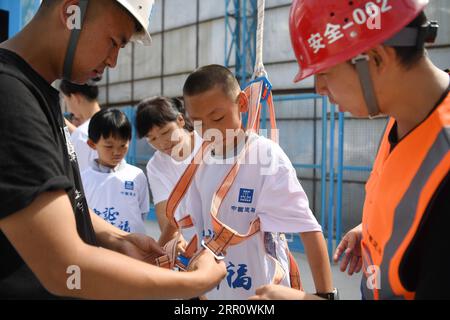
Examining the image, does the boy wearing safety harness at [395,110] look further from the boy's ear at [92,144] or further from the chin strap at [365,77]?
the boy's ear at [92,144]

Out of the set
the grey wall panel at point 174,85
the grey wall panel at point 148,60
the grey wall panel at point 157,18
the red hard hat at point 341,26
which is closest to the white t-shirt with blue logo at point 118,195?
the red hard hat at point 341,26

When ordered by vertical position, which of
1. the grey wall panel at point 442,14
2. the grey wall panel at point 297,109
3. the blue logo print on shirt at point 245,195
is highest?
the grey wall panel at point 442,14

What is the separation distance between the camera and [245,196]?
188 cm

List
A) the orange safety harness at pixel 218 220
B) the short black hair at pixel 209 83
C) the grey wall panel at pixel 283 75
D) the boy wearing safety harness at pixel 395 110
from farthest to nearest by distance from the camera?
1. the grey wall panel at pixel 283 75
2. the short black hair at pixel 209 83
3. the orange safety harness at pixel 218 220
4. the boy wearing safety harness at pixel 395 110

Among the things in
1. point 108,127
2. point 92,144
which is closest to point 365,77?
point 108,127

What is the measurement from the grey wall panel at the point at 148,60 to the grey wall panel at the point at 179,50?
302 mm

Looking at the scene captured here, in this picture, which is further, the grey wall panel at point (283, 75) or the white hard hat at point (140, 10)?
the grey wall panel at point (283, 75)

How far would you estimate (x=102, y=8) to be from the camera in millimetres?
1270

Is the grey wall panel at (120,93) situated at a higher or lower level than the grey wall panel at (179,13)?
lower

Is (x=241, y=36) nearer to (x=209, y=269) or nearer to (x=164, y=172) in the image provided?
(x=164, y=172)

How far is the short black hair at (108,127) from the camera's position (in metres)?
2.85

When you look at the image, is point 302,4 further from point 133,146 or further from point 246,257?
point 133,146

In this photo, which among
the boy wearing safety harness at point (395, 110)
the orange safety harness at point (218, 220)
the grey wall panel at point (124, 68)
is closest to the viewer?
the boy wearing safety harness at point (395, 110)

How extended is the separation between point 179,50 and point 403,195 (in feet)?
32.7
